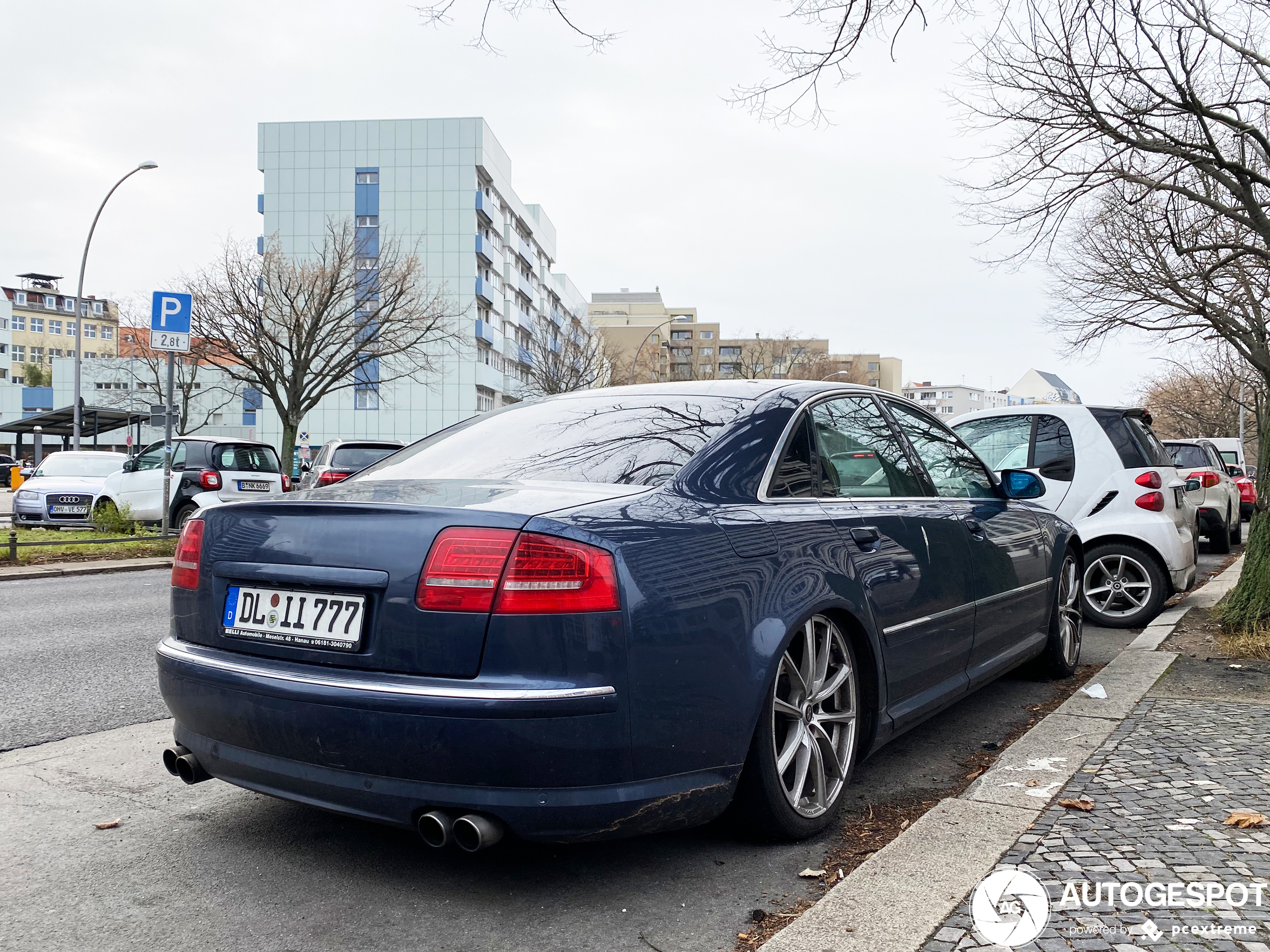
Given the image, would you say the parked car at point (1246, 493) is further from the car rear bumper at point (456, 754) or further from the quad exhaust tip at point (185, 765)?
the quad exhaust tip at point (185, 765)

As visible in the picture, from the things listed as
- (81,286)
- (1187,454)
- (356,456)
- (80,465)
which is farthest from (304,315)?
(1187,454)

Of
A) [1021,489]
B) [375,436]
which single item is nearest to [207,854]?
[1021,489]

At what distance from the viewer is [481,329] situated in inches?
2357

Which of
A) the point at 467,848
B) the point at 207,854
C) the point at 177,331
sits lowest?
the point at 207,854

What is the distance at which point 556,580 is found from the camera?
262 cm

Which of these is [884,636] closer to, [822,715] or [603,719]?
[822,715]

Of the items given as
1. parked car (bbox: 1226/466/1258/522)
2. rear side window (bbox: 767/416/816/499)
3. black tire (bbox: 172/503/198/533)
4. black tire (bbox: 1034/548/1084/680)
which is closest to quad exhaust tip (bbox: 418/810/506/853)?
rear side window (bbox: 767/416/816/499)

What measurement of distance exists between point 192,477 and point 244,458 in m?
0.84

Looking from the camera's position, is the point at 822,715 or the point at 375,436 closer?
the point at 822,715

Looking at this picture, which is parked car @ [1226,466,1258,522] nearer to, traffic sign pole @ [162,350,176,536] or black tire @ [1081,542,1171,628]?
black tire @ [1081,542,1171,628]

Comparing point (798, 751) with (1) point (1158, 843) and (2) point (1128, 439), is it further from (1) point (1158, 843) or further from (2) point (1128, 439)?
(2) point (1128, 439)

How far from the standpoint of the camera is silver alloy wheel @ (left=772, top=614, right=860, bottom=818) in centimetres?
319

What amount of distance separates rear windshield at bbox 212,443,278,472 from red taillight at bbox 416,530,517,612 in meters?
14.5

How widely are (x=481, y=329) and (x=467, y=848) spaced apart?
58.7m
